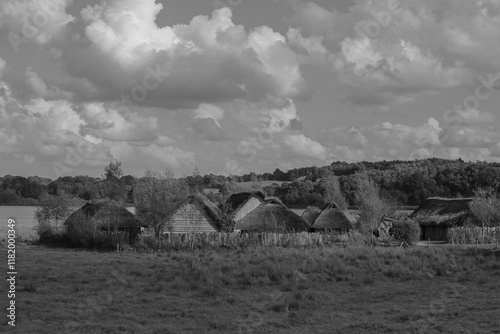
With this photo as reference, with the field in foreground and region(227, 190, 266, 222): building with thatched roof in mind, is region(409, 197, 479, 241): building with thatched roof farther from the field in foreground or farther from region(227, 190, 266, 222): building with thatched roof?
the field in foreground

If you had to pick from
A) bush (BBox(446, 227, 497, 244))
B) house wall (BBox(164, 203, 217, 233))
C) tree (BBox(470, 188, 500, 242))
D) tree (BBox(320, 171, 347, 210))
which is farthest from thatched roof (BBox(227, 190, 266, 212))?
tree (BBox(320, 171, 347, 210))

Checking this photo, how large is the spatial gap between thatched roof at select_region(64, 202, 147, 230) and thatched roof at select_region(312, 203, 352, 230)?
46.7ft

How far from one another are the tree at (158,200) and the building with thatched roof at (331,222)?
1162 cm

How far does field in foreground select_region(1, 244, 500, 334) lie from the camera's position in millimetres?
15867

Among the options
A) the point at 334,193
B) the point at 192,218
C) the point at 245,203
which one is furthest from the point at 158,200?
the point at 334,193

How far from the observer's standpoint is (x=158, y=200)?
46.4 metres

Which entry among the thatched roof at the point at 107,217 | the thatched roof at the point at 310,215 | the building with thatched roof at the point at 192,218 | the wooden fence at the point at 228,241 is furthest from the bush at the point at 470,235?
the thatched roof at the point at 107,217

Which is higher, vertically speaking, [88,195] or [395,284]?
[88,195]

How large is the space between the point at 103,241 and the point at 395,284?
24.8 meters

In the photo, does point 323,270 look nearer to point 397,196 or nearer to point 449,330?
point 449,330

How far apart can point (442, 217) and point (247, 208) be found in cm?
1720

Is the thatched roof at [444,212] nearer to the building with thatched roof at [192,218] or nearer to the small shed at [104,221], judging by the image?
the building with thatched roof at [192,218]

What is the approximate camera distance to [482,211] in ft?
172

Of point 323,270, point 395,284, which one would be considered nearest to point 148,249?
point 323,270
